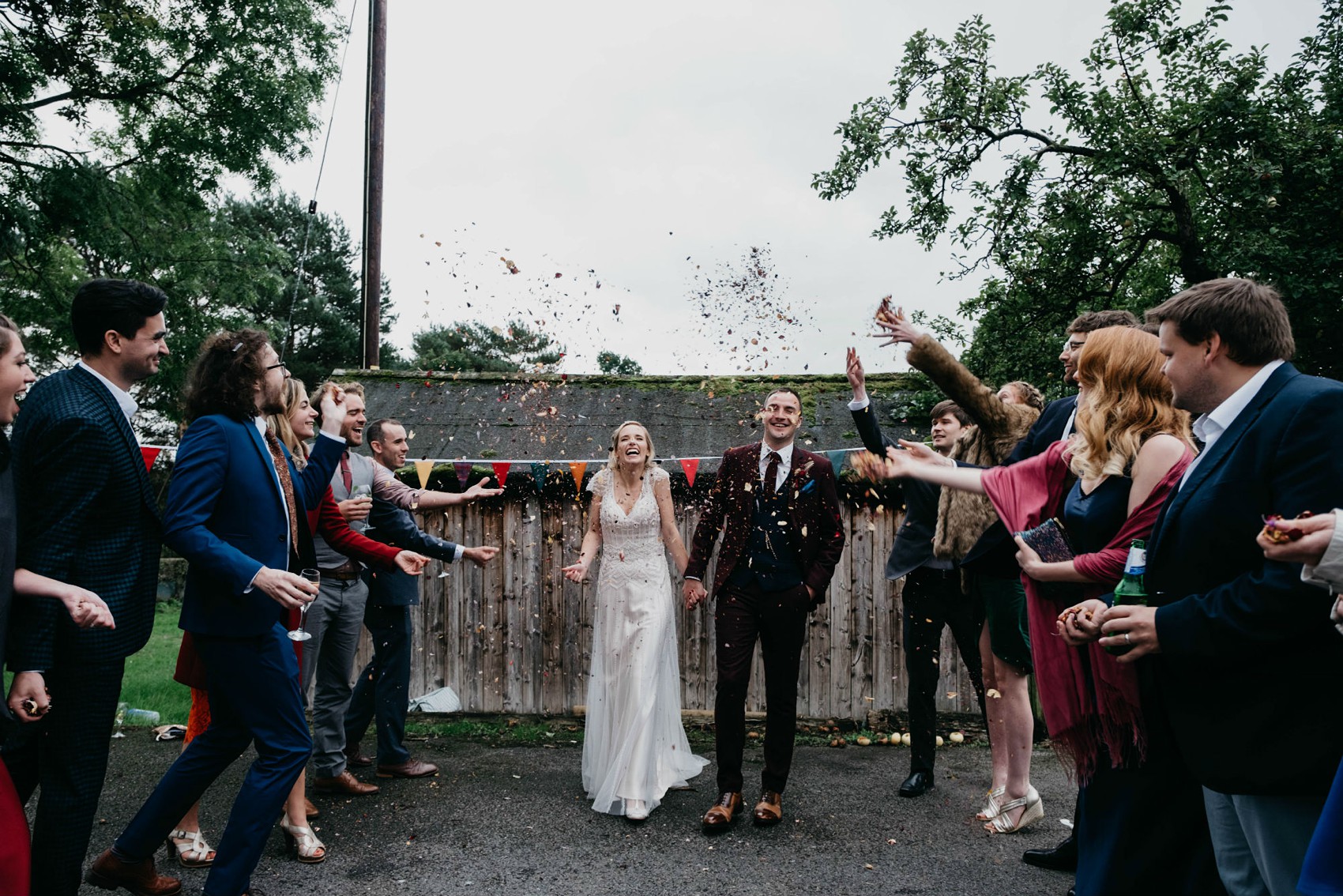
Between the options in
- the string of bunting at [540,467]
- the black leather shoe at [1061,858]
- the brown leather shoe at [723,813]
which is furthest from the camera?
the string of bunting at [540,467]

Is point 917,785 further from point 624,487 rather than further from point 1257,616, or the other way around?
point 1257,616

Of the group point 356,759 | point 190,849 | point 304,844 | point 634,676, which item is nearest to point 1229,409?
point 634,676

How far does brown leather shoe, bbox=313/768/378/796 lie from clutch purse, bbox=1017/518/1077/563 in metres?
4.07

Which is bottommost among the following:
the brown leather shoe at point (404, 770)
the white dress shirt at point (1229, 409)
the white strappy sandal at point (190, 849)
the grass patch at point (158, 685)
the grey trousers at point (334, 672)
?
the grass patch at point (158, 685)

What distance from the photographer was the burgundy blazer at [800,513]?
4.96 metres

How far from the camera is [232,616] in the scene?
11.0 ft

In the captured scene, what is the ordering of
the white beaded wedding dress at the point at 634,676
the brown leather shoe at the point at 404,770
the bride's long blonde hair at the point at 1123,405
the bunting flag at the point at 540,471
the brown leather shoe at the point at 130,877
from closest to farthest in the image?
1. the bride's long blonde hair at the point at 1123,405
2. the brown leather shoe at the point at 130,877
3. the white beaded wedding dress at the point at 634,676
4. the brown leather shoe at the point at 404,770
5. the bunting flag at the point at 540,471

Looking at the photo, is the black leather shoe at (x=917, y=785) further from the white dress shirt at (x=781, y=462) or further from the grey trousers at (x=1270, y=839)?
the grey trousers at (x=1270, y=839)

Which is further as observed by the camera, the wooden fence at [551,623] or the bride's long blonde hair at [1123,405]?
the wooden fence at [551,623]

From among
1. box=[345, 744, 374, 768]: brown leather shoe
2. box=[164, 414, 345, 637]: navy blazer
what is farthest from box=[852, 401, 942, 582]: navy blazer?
box=[345, 744, 374, 768]: brown leather shoe

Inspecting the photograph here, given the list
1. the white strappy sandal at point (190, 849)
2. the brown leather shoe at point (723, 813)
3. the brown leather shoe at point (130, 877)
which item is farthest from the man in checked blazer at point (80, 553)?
the brown leather shoe at point (723, 813)

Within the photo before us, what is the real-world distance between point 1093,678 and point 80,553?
11.5 ft

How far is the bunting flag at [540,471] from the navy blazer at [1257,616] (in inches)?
206

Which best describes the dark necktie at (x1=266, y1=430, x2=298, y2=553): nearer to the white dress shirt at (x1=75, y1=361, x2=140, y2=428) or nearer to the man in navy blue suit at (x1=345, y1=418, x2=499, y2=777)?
the white dress shirt at (x1=75, y1=361, x2=140, y2=428)
